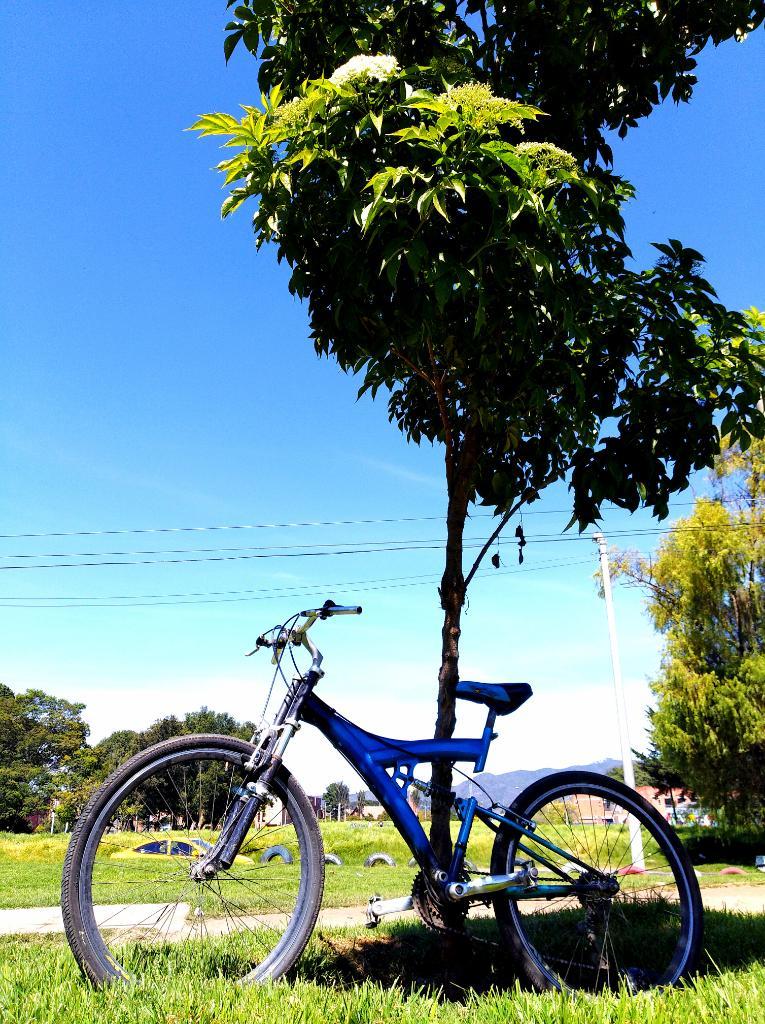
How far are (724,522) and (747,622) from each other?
10.0 ft

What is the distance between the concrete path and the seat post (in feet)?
3.59

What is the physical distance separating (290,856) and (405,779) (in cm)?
56

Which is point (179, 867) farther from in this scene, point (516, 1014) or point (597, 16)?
point (597, 16)

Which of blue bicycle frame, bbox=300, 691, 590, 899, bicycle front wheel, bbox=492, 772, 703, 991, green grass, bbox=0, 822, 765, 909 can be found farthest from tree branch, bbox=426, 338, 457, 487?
green grass, bbox=0, 822, 765, 909

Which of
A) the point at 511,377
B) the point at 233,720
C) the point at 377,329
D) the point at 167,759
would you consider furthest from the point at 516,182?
the point at 233,720

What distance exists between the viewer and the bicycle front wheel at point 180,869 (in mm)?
2670

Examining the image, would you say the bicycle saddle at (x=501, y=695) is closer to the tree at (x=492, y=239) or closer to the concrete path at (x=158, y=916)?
the tree at (x=492, y=239)

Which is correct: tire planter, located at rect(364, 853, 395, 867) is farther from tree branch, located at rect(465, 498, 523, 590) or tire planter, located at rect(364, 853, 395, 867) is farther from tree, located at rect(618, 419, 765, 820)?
tree branch, located at rect(465, 498, 523, 590)

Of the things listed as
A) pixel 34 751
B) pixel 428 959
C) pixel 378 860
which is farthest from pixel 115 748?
pixel 428 959

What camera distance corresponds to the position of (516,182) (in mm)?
2762

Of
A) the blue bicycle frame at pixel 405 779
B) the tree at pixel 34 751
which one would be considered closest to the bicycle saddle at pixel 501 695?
the blue bicycle frame at pixel 405 779

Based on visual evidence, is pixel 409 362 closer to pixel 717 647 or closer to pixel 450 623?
pixel 450 623

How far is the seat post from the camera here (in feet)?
10.5

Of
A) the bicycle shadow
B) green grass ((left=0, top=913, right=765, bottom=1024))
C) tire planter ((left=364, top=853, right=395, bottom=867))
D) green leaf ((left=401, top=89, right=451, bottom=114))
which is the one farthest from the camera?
tire planter ((left=364, top=853, right=395, bottom=867))
